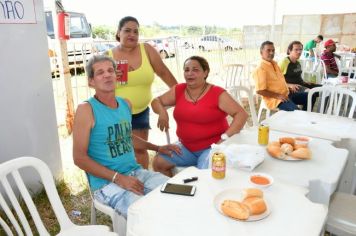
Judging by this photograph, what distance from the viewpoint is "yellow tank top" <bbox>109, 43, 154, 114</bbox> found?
7.79 ft

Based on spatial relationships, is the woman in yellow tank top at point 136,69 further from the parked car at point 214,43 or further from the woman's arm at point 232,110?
the parked car at point 214,43

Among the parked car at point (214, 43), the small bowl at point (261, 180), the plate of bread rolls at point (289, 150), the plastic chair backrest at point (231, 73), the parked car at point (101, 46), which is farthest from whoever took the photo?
the parked car at point (214, 43)

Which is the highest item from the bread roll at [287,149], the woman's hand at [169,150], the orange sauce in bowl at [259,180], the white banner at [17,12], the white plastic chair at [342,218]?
the white banner at [17,12]

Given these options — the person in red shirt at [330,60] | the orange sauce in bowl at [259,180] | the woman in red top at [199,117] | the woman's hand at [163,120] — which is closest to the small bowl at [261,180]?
the orange sauce in bowl at [259,180]

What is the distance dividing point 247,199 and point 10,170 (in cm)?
106

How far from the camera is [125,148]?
1869 mm

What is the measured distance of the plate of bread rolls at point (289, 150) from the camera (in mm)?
1599

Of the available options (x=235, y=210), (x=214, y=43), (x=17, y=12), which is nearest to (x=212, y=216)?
(x=235, y=210)

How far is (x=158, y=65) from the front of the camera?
8.47ft

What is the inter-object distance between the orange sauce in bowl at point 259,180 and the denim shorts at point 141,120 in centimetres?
130

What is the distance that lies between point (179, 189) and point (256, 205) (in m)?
0.33

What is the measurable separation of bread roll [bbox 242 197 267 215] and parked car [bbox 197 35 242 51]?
5.42 m

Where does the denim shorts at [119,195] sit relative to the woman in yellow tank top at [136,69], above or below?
below

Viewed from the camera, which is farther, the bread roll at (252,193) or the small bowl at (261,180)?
the small bowl at (261,180)
